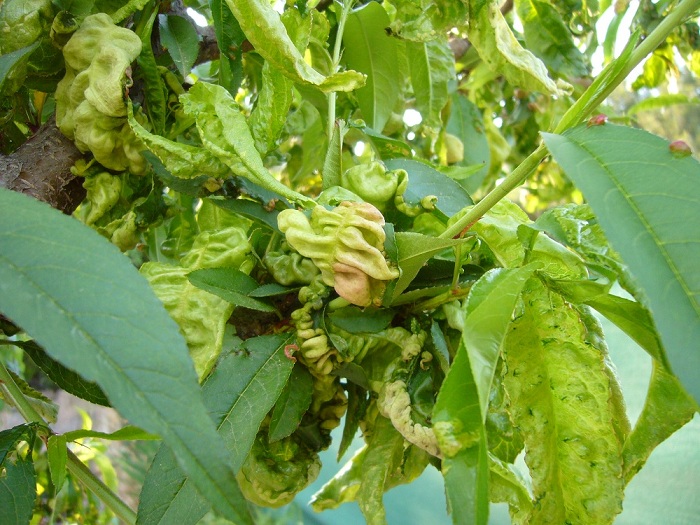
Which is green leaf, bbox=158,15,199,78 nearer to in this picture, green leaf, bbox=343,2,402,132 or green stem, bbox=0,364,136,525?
green leaf, bbox=343,2,402,132

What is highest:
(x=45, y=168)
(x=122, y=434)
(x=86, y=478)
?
(x=45, y=168)

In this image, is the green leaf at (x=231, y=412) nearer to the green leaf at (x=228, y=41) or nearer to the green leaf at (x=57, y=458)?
the green leaf at (x=57, y=458)

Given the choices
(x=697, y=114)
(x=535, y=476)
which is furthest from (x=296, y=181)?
(x=697, y=114)

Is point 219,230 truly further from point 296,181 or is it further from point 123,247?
point 296,181

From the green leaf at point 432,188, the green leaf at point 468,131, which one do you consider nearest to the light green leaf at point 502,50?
the green leaf at point 432,188

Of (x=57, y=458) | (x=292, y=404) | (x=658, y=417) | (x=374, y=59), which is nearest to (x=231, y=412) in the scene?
(x=292, y=404)

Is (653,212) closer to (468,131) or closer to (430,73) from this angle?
(430,73)
